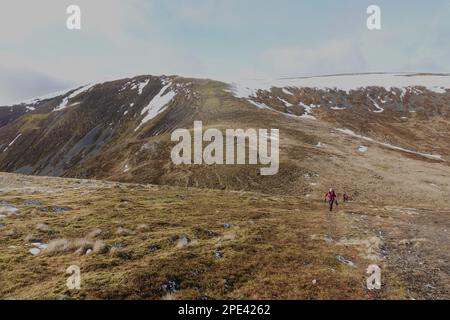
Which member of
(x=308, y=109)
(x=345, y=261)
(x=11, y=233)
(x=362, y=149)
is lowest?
(x=345, y=261)

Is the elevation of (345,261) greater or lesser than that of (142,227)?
lesser

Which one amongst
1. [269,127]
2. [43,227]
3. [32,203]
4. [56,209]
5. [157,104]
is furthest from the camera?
[157,104]

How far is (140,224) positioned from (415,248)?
698 inches

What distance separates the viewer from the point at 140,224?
80.6 ft

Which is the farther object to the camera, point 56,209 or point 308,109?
point 308,109

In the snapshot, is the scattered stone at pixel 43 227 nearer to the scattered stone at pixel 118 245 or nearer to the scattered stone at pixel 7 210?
the scattered stone at pixel 7 210

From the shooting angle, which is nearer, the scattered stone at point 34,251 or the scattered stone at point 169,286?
the scattered stone at point 169,286

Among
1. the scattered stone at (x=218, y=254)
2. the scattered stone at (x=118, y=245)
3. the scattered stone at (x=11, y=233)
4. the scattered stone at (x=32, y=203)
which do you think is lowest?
the scattered stone at (x=218, y=254)

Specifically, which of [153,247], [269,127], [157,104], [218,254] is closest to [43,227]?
[153,247]

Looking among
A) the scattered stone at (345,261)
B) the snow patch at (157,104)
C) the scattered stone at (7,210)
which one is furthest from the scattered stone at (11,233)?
the snow patch at (157,104)

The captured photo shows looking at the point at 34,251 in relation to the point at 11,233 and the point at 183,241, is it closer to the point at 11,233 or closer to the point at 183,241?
the point at 11,233

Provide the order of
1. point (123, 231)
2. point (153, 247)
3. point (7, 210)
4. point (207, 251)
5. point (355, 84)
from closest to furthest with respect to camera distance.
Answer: point (207, 251)
point (153, 247)
point (123, 231)
point (7, 210)
point (355, 84)
